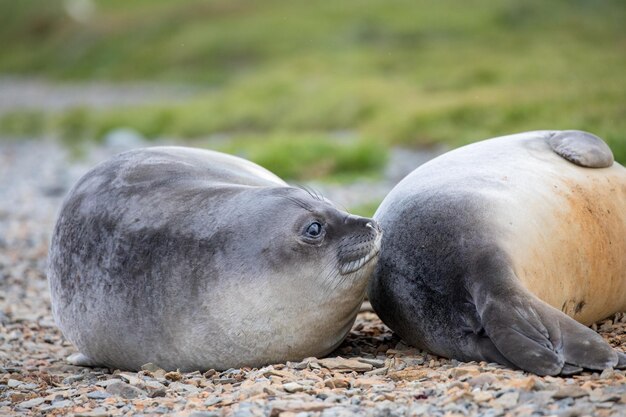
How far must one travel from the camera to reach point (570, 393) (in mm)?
3252

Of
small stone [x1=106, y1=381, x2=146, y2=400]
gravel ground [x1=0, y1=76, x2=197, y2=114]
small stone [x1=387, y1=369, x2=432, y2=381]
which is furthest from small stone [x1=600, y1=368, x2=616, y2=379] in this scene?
gravel ground [x1=0, y1=76, x2=197, y2=114]

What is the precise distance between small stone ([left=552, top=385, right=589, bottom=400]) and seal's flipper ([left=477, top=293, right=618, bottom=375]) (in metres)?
0.24

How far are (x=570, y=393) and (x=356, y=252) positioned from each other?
3.64ft

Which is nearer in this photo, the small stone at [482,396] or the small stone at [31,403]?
the small stone at [482,396]

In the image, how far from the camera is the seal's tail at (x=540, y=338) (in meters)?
3.55

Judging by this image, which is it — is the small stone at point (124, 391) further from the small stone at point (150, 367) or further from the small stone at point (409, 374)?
the small stone at point (409, 374)

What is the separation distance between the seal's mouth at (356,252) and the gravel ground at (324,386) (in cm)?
43

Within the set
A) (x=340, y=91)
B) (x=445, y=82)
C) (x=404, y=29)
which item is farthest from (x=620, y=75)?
(x=404, y=29)

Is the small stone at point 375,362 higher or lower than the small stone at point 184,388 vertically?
lower

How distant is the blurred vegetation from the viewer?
12453 mm

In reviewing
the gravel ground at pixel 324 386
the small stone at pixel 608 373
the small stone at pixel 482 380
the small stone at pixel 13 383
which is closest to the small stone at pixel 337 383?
the gravel ground at pixel 324 386

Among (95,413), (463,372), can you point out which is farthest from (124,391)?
(463,372)

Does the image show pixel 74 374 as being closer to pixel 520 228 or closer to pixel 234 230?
pixel 234 230

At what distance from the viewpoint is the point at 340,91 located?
18047 mm
